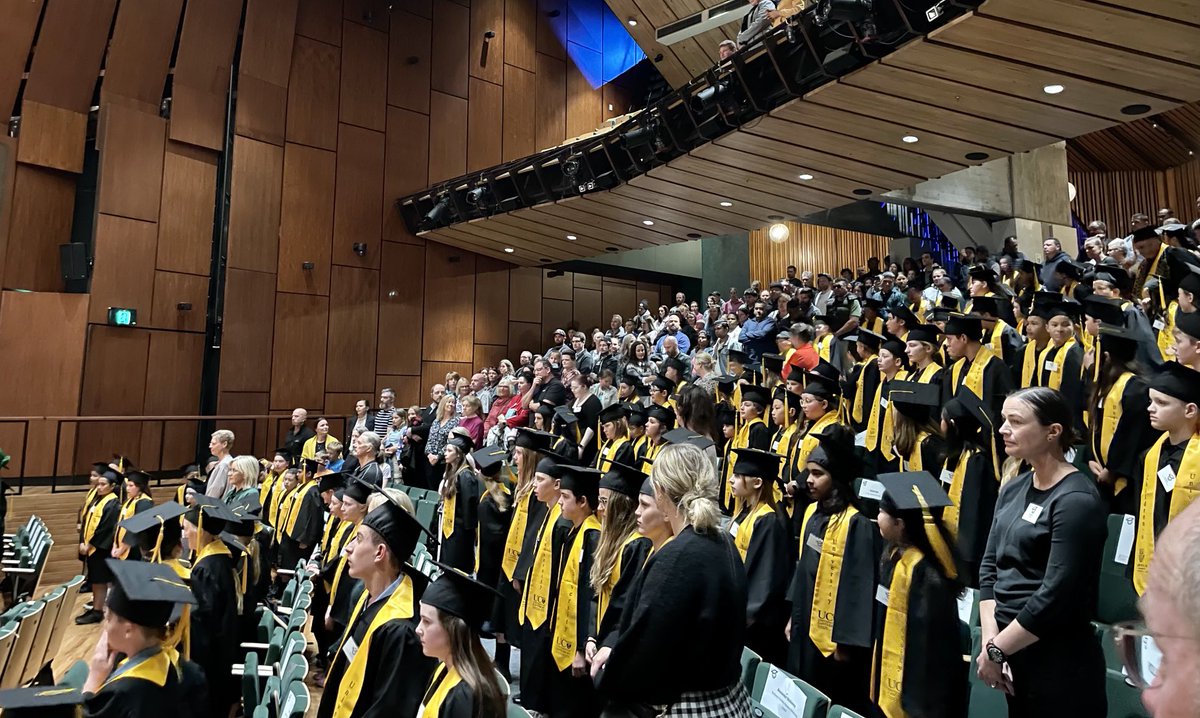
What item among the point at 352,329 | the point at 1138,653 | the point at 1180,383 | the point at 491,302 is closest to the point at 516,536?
the point at 1180,383

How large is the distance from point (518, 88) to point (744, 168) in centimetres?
775

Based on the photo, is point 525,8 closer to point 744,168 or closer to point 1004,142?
point 744,168

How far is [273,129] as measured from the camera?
1233cm

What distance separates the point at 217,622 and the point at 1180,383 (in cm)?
409

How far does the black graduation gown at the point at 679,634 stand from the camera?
6.33 feet

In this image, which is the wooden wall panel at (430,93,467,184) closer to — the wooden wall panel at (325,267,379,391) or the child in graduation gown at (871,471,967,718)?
the wooden wall panel at (325,267,379,391)

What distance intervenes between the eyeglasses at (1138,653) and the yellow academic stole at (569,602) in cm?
290

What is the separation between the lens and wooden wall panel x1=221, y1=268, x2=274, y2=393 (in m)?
11.5

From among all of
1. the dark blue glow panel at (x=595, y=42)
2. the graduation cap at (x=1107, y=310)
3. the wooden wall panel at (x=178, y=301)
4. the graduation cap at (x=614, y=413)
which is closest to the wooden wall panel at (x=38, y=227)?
the wooden wall panel at (x=178, y=301)

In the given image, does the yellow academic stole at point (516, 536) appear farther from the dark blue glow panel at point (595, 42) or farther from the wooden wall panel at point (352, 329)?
the dark blue glow panel at point (595, 42)

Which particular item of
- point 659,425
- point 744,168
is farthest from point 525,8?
point 659,425

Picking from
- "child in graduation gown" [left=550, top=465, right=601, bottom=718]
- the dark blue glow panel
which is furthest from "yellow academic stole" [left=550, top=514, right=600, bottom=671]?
the dark blue glow panel

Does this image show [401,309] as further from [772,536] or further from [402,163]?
[772,536]

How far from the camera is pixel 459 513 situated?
5652 millimetres
